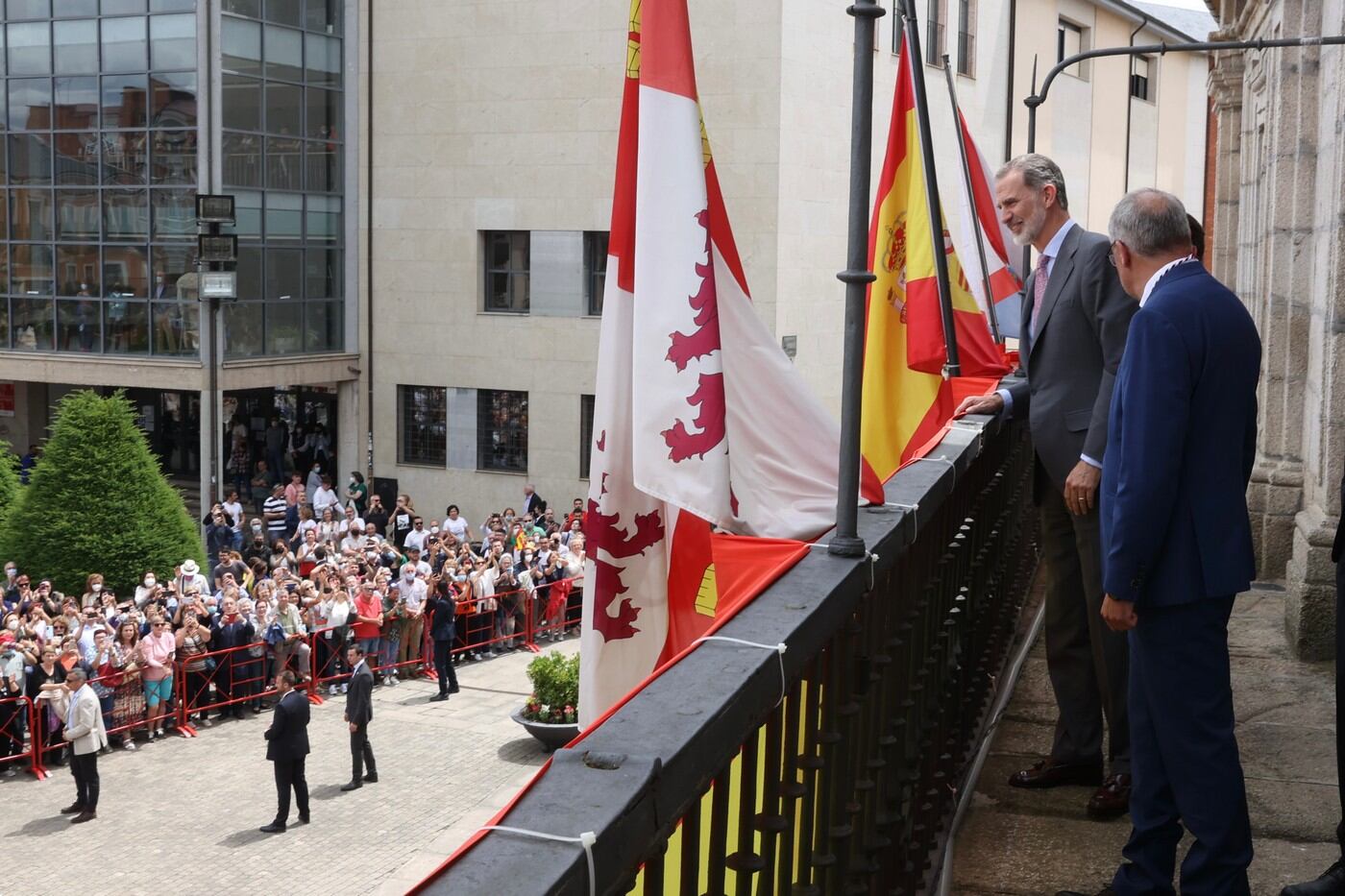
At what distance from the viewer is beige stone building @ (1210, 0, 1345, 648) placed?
705 cm

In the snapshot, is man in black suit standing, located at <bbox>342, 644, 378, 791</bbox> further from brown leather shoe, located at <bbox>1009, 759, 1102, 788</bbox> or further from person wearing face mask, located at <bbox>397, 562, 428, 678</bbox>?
brown leather shoe, located at <bbox>1009, 759, 1102, 788</bbox>

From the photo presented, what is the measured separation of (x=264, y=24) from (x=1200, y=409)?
3332cm

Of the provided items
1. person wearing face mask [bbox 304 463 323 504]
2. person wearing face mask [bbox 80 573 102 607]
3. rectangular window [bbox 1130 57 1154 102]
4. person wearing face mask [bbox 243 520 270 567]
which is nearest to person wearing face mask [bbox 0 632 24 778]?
person wearing face mask [bbox 80 573 102 607]

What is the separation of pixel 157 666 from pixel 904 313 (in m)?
15.6

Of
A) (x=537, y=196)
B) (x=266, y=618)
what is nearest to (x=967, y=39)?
(x=537, y=196)

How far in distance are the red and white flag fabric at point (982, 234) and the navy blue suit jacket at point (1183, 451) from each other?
4.83m

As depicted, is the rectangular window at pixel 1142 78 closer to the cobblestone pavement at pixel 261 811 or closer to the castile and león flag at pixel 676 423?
the cobblestone pavement at pixel 261 811

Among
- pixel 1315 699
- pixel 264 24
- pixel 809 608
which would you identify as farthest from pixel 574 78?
pixel 809 608

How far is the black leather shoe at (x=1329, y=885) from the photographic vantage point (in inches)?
151

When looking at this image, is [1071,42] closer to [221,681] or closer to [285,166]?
[285,166]

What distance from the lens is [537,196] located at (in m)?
34.4

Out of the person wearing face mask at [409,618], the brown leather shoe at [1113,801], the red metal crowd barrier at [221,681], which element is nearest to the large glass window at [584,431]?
the person wearing face mask at [409,618]

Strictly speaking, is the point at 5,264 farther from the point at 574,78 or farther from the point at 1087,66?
Result: the point at 1087,66

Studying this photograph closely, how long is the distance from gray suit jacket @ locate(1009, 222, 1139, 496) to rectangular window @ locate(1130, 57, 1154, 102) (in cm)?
4815
